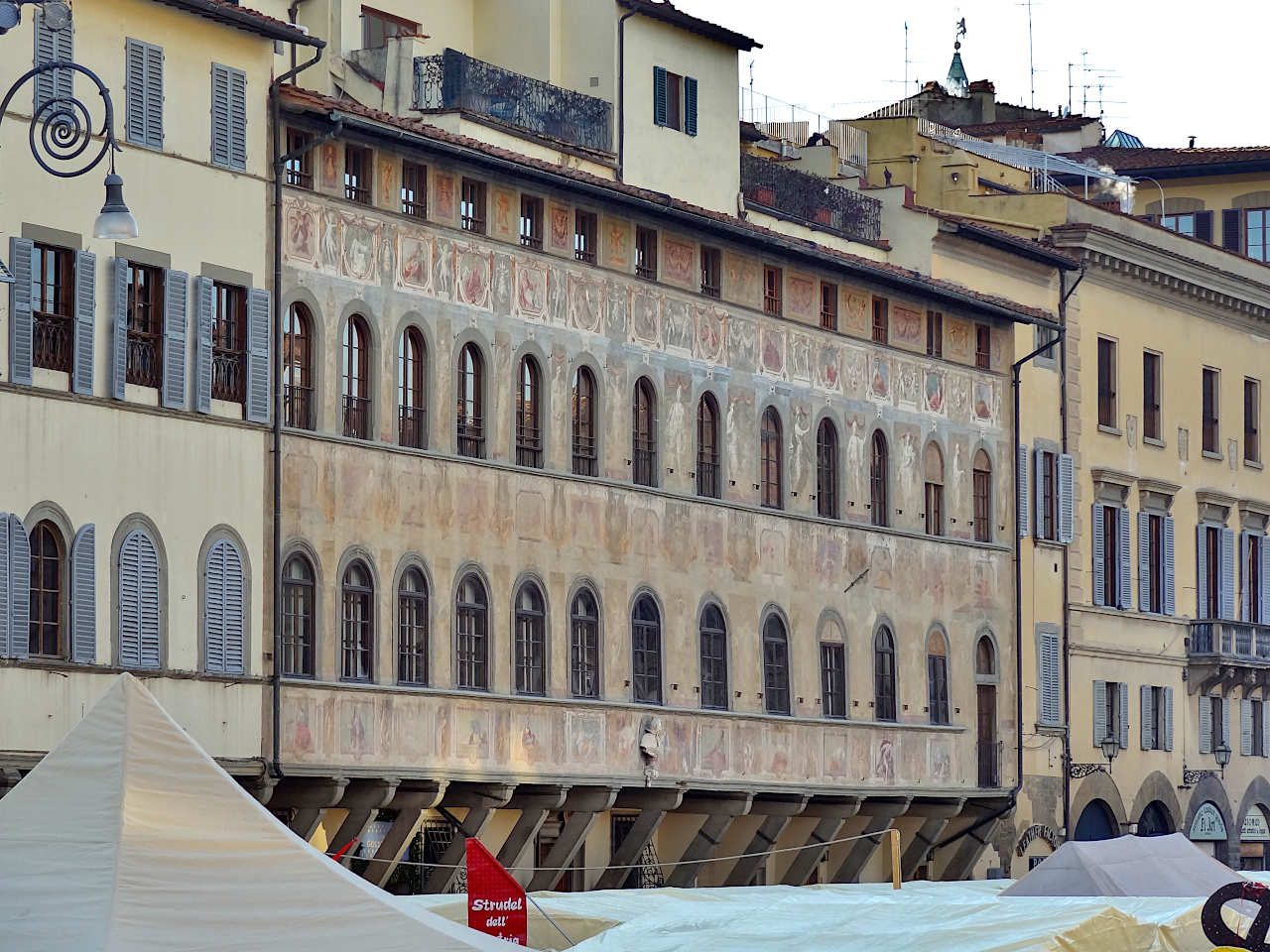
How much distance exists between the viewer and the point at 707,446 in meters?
41.9

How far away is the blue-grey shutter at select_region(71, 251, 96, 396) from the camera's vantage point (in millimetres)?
31703

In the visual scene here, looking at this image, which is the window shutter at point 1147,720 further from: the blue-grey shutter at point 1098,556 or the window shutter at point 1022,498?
the window shutter at point 1022,498

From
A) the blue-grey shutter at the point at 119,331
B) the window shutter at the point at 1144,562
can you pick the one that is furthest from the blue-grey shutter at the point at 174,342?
the window shutter at the point at 1144,562

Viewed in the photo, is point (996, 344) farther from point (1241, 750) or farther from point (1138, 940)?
point (1138, 940)

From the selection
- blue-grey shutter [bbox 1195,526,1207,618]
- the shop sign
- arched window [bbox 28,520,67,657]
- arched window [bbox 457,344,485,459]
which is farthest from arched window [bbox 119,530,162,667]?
blue-grey shutter [bbox 1195,526,1207,618]

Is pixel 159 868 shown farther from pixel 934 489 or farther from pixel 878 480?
pixel 934 489

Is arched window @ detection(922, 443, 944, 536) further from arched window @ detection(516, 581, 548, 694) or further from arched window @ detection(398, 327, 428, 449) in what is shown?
arched window @ detection(398, 327, 428, 449)

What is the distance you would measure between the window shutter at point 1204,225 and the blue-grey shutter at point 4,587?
4011 cm

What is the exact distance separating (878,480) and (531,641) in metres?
9.13

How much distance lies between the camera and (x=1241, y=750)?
186 feet

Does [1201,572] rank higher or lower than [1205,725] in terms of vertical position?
higher

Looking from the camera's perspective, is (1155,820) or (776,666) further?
(1155,820)

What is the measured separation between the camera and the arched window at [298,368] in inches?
1366

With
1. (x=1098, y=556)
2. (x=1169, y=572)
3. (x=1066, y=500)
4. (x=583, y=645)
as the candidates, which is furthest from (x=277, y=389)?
(x=1169, y=572)
